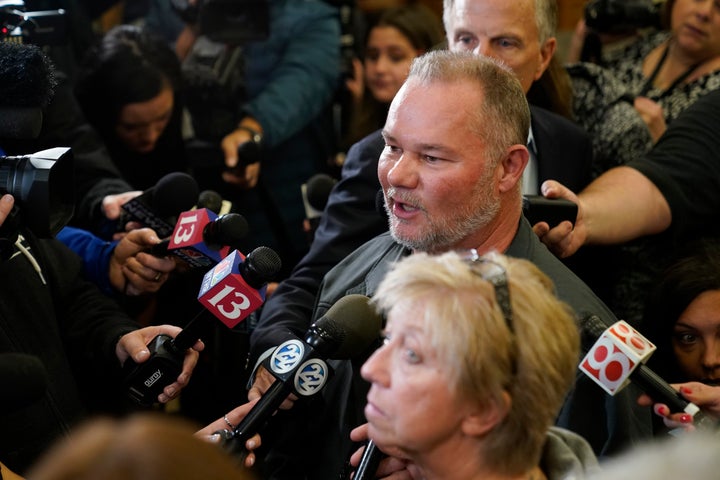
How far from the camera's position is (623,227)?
234cm

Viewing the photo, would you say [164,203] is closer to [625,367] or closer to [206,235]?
[206,235]

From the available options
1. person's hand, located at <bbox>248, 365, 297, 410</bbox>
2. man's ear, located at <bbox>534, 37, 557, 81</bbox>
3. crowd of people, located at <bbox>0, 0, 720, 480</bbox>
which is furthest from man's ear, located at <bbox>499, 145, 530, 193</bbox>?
man's ear, located at <bbox>534, 37, 557, 81</bbox>

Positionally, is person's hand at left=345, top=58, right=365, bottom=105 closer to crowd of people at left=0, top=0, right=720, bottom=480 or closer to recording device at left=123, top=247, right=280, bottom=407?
crowd of people at left=0, top=0, right=720, bottom=480

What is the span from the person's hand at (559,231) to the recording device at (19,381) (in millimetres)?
1175

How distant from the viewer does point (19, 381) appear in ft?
4.89

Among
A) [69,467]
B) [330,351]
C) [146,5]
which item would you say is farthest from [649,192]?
[146,5]

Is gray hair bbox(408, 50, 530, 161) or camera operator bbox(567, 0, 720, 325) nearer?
gray hair bbox(408, 50, 530, 161)

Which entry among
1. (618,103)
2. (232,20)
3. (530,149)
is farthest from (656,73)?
(232,20)

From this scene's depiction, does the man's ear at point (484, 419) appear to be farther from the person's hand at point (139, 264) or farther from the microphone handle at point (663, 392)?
the person's hand at point (139, 264)

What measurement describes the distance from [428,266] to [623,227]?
3.67ft

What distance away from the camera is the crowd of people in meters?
1.35

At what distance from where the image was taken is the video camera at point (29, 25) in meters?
2.45

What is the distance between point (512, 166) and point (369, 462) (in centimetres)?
72

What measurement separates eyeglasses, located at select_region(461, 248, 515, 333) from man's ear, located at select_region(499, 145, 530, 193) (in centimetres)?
52
